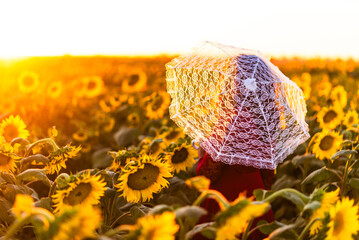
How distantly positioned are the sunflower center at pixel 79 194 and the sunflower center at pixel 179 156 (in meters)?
1.18

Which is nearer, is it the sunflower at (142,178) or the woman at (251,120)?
the sunflower at (142,178)

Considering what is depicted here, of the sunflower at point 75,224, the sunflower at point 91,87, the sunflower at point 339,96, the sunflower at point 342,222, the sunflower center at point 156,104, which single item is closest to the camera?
the sunflower at point 75,224

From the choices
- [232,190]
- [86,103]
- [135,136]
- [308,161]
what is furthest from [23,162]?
[86,103]

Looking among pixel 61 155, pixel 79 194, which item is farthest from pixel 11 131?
pixel 79 194

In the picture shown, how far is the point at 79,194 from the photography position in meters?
2.02

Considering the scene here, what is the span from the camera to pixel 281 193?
1.57 m

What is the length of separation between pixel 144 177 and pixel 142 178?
0.5 inches

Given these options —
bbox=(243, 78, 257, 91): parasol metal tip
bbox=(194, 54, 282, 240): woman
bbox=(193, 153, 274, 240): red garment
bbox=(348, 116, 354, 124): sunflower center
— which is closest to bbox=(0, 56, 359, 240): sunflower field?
bbox=(348, 116, 354, 124): sunflower center

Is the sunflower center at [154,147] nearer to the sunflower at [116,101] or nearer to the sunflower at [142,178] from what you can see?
the sunflower at [142,178]

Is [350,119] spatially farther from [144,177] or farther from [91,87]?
[91,87]

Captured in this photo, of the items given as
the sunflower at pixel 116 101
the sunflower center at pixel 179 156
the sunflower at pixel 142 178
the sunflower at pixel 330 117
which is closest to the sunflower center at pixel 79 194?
the sunflower at pixel 142 178

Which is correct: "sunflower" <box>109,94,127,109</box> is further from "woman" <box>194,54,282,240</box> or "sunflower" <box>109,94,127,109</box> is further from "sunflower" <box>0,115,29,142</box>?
"woman" <box>194,54,282,240</box>

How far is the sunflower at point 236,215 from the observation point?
4.53 ft

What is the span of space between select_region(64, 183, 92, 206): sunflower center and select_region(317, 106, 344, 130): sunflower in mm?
2912
